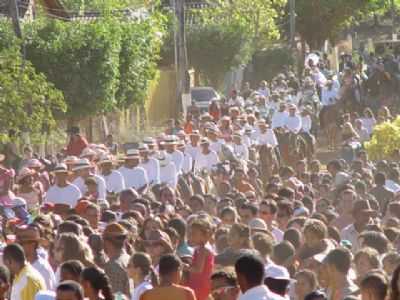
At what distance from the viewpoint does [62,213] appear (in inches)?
668

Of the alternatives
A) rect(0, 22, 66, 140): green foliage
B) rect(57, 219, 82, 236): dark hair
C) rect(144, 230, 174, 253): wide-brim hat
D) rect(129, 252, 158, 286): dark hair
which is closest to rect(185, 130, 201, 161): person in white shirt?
rect(0, 22, 66, 140): green foliage

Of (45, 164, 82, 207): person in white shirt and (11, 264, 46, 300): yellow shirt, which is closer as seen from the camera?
(11, 264, 46, 300): yellow shirt

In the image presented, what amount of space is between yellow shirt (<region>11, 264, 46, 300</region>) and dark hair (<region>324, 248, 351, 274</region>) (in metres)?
2.23

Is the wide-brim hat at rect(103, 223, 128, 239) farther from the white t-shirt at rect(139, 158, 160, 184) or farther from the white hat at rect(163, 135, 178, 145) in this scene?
the white hat at rect(163, 135, 178, 145)

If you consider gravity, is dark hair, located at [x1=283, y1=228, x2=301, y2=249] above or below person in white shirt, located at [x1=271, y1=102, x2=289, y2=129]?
above

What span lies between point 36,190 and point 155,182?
9.87 feet

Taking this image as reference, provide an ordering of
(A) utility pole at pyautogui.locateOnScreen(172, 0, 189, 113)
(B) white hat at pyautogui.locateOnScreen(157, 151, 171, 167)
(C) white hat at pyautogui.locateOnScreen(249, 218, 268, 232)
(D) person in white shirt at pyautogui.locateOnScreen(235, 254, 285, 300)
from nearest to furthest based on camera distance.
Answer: (D) person in white shirt at pyautogui.locateOnScreen(235, 254, 285, 300) < (C) white hat at pyautogui.locateOnScreen(249, 218, 268, 232) < (B) white hat at pyautogui.locateOnScreen(157, 151, 171, 167) < (A) utility pole at pyautogui.locateOnScreen(172, 0, 189, 113)

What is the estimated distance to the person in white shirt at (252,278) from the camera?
997cm

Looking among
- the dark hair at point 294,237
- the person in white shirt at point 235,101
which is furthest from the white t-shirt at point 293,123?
the dark hair at point 294,237

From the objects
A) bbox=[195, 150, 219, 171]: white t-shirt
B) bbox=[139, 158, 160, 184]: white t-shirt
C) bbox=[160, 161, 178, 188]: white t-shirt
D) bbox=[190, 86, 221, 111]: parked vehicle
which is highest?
bbox=[139, 158, 160, 184]: white t-shirt

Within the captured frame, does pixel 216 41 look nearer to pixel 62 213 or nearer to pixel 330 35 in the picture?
pixel 330 35

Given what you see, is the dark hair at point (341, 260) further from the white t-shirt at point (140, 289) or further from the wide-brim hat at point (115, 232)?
the wide-brim hat at point (115, 232)

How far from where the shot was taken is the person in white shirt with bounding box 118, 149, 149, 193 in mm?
20781

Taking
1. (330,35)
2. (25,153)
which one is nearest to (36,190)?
(25,153)
